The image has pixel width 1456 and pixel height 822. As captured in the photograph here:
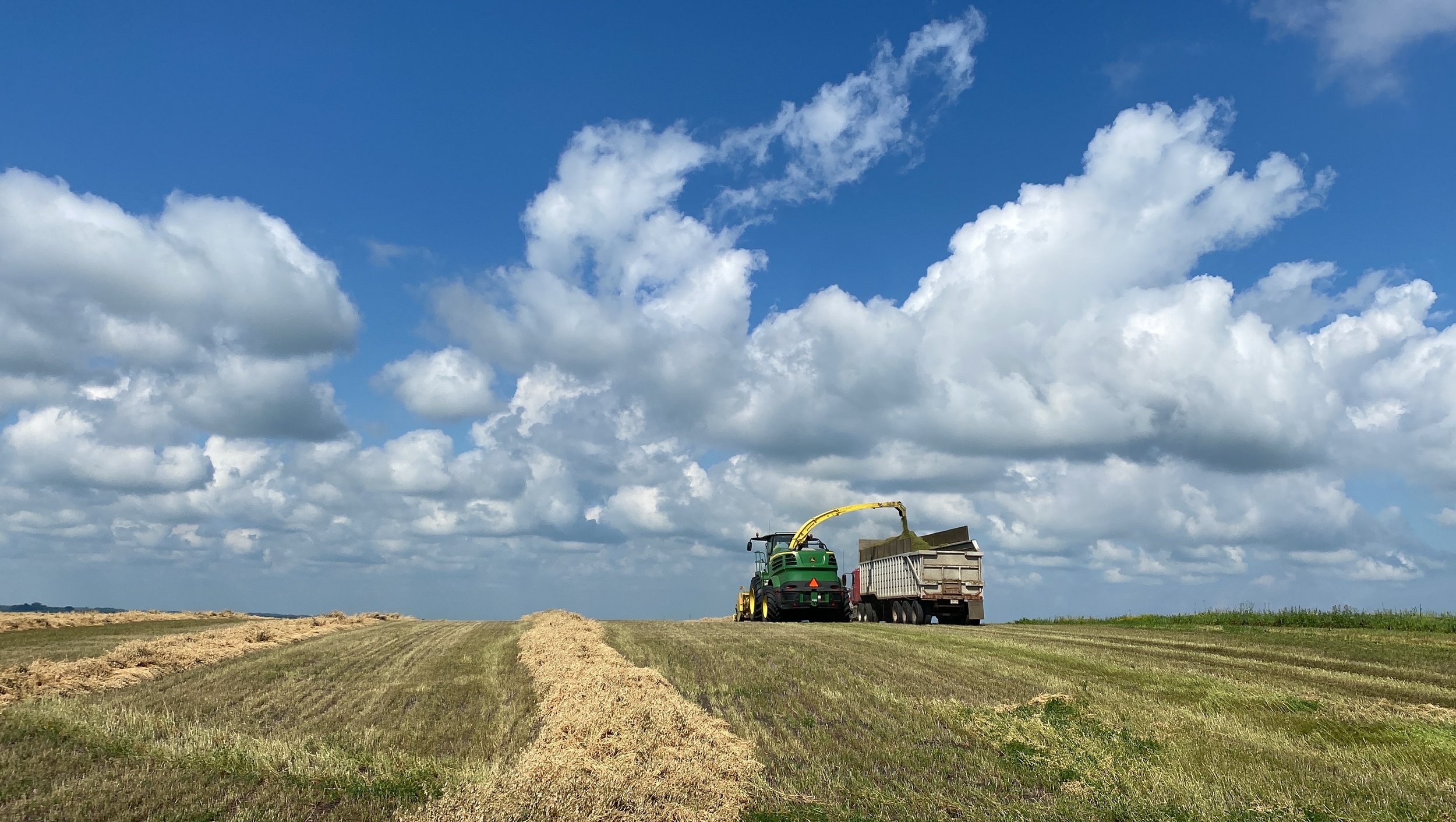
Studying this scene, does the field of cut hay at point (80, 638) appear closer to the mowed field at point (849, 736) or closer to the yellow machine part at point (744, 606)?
the mowed field at point (849, 736)

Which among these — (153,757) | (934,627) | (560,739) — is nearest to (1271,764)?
(560,739)

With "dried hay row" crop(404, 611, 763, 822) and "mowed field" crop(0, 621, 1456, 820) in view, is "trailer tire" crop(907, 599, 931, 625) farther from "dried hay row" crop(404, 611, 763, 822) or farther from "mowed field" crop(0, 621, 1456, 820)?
"dried hay row" crop(404, 611, 763, 822)

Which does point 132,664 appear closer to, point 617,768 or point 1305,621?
point 617,768

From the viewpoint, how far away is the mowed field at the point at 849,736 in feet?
25.5

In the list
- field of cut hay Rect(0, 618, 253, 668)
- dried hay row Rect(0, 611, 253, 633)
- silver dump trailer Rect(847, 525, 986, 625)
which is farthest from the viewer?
silver dump trailer Rect(847, 525, 986, 625)

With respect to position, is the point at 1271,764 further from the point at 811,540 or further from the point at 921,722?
the point at 811,540

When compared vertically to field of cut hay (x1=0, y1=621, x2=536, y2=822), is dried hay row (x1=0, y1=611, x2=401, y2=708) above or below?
above

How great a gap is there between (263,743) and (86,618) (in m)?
34.1

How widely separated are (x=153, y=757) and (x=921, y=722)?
858 centimetres

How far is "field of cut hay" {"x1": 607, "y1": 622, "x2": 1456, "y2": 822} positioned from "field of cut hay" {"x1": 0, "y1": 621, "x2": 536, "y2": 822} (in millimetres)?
3139

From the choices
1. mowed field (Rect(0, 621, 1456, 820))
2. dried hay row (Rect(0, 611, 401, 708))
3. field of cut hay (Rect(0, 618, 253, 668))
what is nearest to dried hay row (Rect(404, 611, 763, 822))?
mowed field (Rect(0, 621, 1456, 820))

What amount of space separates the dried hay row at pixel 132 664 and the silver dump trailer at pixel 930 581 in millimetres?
23197

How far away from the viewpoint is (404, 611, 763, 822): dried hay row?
7227 millimetres

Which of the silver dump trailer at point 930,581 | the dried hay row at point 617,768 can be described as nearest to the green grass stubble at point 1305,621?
the silver dump trailer at point 930,581
